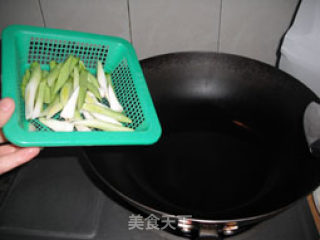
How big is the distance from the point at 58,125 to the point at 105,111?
98mm

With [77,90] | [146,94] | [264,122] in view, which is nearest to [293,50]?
[264,122]

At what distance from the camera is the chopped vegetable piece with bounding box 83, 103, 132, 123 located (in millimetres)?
591

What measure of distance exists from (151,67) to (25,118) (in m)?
0.37

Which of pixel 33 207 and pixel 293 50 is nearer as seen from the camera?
pixel 33 207

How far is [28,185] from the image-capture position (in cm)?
76

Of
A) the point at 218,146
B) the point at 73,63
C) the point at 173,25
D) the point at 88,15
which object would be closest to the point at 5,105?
the point at 73,63

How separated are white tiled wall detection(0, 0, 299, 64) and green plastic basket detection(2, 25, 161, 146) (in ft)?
1.00

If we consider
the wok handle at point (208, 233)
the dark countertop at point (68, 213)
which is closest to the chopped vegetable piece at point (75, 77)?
the dark countertop at point (68, 213)

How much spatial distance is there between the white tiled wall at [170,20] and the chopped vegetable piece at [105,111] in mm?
533

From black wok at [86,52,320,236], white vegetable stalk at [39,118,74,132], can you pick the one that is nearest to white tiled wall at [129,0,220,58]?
black wok at [86,52,320,236]

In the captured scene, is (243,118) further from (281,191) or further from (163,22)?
(163,22)

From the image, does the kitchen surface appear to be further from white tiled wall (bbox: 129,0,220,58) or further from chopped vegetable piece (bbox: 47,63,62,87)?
chopped vegetable piece (bbox: 47,63,62,87)

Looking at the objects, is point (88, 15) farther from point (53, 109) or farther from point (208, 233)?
point (208, 233)

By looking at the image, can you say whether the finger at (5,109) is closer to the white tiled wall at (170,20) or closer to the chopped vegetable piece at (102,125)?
the chopped vegetable piece at (102,125)
